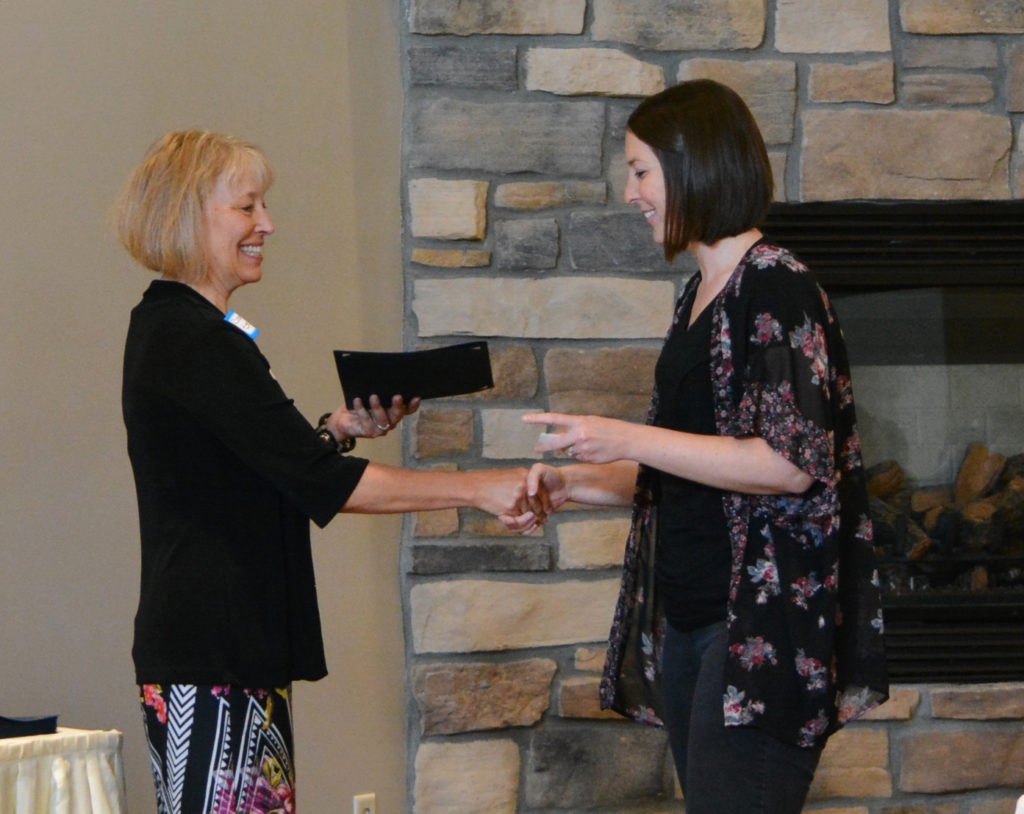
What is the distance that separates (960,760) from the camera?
Answer: 2.65m

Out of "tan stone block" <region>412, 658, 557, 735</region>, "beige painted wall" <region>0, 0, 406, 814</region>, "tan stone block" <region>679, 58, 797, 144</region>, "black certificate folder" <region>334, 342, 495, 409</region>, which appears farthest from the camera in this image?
"tan stone block" <region>679, 58, 797, 144</region>

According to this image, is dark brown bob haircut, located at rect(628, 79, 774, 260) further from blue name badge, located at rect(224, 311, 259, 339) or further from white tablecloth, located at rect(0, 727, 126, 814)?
white tablecloth, located at rect(0, 727, 126, 814)

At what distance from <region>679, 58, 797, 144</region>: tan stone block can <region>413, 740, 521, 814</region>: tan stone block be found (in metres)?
1.43

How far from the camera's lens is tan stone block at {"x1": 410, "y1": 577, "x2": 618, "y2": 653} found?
250 centimetres

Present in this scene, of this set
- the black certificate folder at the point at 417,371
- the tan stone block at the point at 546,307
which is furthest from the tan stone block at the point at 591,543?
the black certificate folder at the point at 417,371

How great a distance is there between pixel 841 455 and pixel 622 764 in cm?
119

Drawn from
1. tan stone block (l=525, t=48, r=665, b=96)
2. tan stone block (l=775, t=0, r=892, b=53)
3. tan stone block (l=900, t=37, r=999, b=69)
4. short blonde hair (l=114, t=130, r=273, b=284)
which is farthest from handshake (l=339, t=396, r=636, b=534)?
tan stone block (l=900, t=37, r=999, b=69)

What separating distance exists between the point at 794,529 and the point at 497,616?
1.10m

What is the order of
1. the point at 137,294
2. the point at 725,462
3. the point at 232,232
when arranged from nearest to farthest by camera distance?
the point at 725,462
the point at 232,232
the point at 137,294

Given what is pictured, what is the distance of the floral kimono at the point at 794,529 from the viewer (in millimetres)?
1476

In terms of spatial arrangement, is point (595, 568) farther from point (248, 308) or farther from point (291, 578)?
point (291, 578)

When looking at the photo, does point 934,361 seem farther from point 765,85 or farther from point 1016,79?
point 765,85

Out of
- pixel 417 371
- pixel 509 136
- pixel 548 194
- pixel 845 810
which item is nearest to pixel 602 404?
pixel 548 194

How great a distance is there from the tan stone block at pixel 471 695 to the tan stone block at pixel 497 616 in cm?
4
